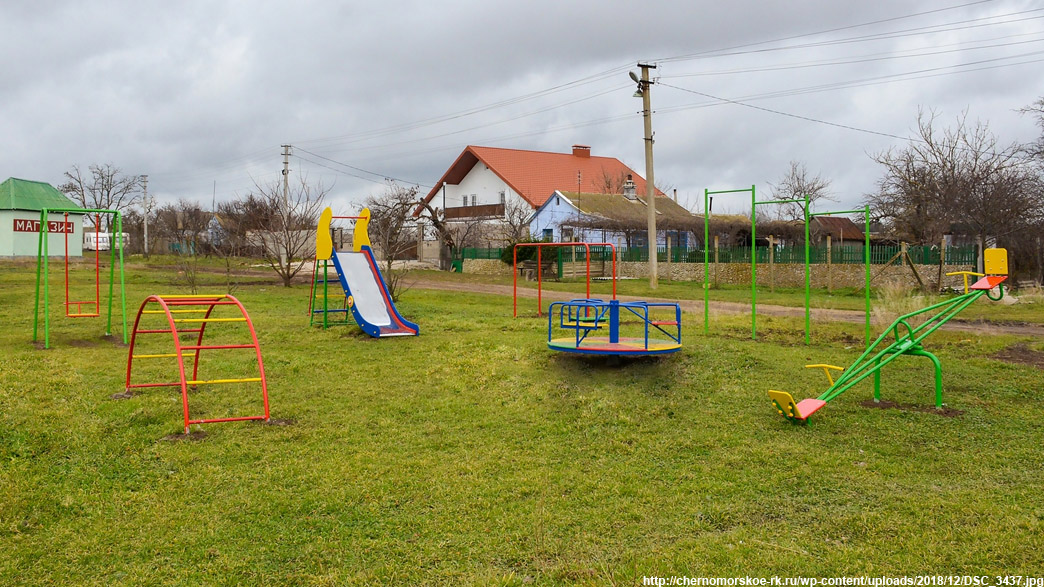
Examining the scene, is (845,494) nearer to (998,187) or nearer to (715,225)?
(998,187)

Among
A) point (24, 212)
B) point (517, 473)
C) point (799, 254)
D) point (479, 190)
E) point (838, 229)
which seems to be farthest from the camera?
point (479, 190)

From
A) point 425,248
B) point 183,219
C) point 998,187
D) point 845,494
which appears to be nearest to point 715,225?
point 998,187

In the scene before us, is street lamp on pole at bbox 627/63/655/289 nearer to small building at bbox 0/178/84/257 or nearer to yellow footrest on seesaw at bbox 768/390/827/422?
yellow footrest on seesaw at bbox 768/390/827/422

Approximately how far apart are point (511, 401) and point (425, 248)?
112 feet

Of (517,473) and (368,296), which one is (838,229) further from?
(517,473)

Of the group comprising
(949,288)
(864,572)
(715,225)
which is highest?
(715,225)

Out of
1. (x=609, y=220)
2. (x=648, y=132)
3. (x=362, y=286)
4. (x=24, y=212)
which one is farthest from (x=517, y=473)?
(x=24, y=212)

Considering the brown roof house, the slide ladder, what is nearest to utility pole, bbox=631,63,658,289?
the brown roof house

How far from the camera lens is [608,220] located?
33.8 m

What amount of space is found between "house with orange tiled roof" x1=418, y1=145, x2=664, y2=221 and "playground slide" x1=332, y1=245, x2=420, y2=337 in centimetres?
2858

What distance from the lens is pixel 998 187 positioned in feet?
77.8

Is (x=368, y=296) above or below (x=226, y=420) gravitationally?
above

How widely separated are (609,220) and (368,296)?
71.4ft

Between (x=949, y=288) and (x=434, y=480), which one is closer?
(x=434, y=480)
